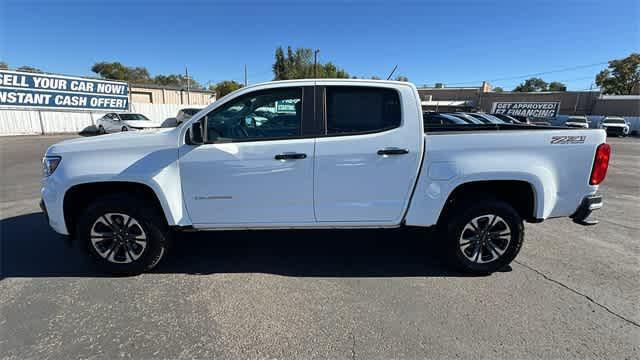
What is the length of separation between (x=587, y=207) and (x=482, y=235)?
1.04m

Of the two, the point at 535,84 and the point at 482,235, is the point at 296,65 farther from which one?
the point at 535,84

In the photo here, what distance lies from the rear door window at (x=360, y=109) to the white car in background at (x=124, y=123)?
18122 millimetres

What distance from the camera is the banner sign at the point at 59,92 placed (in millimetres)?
19297

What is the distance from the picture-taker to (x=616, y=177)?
350 inches

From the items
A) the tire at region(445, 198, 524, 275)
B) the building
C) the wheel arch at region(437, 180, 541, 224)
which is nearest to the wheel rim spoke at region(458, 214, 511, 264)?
the tire at region(445, 198, 524, 275)

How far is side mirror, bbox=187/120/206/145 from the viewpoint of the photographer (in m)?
3.03

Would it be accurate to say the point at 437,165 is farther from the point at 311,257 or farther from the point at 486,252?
the point at 311,257

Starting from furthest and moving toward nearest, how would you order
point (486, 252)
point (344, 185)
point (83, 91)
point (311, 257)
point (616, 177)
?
1. point (83, 91)
2. point (616, 177)
3. point (311, 257)
4. point (486, 252)
5. point (344, 185)

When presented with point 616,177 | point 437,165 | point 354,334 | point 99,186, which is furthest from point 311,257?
point 616,177

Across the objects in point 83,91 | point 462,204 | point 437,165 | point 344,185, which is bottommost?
point 462,204

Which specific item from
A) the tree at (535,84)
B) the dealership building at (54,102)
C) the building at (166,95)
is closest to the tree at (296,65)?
the building at (166,95)

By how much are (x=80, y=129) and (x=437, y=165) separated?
1062 inches

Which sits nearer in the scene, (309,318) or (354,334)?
(354,334)

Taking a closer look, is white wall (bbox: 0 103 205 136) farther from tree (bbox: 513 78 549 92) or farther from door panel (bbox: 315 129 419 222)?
tree (bbox: 513 78 549 92)
